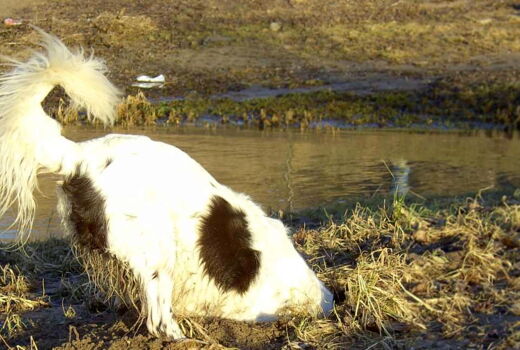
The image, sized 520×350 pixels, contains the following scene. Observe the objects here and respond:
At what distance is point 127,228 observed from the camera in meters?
4.02

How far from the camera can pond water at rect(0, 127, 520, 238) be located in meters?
9.98

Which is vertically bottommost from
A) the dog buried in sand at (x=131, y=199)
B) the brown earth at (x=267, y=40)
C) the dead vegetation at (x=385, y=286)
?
the dead vegetation at (x=385, y=286)

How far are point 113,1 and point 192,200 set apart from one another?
1878 centimetres

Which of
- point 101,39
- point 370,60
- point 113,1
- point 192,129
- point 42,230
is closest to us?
point 42,230

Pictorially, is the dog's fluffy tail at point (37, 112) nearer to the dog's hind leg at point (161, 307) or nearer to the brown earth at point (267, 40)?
the dog's hind leg at point (161, 307)

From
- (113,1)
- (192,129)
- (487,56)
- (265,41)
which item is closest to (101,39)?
(113,1)

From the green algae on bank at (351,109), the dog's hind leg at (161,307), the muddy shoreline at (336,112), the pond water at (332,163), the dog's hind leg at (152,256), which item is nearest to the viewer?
the dog's hind leg at (152,256)

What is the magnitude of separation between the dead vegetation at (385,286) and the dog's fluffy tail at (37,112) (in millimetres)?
539

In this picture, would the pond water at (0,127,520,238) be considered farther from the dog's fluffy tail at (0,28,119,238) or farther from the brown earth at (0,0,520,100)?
the brown earth at (0,0,520,100)

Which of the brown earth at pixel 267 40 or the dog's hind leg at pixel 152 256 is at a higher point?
the brown earth at pixel 267 40

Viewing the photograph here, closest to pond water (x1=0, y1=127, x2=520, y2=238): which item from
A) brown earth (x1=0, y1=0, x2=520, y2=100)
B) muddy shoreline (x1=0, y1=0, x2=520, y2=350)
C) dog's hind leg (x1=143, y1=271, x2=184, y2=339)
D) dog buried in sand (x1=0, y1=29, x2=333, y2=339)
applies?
muddy shoreline (x1=0, y1=0, x2=520, y2=350)

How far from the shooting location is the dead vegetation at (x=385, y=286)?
4.18 metres

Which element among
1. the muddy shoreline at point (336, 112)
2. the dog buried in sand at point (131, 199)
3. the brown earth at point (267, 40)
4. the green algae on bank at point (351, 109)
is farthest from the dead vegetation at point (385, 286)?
the brown earth at point (267, 40)

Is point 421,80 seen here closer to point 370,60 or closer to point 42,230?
point 370,60
